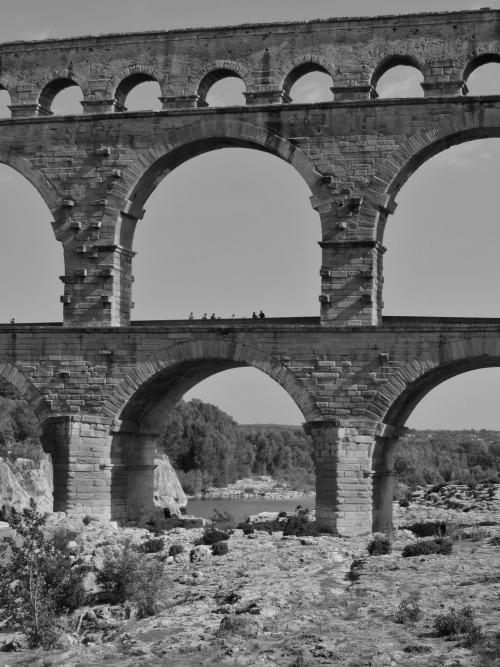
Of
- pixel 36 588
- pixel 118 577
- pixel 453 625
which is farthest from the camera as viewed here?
pixel 118 577

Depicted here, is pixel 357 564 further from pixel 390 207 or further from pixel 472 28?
pixel 472 28

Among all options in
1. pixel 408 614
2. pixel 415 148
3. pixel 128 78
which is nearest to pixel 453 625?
pixel 408 614

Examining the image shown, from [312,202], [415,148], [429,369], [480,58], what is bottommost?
[429,369]

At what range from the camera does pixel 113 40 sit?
35.5 meters

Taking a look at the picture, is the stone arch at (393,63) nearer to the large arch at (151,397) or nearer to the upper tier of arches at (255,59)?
the upper tier of arches at (255,59)

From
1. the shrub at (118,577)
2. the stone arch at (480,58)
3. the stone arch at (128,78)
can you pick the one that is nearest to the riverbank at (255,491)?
Answer: the stone arch at (128,78)

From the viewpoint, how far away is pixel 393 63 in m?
34.2

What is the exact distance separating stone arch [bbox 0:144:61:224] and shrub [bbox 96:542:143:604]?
12.4m

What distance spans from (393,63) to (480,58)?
7.60ft

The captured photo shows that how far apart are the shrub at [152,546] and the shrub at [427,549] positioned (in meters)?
6.03

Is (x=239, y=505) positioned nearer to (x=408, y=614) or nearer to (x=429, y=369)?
(x=429, y=369)

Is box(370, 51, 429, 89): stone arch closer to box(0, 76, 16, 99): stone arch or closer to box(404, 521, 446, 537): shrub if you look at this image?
box(0, 76, 16, 99): stone arch

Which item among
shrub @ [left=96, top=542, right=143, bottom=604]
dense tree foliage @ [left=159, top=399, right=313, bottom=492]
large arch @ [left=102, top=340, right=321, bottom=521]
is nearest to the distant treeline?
dense tree foliage @ [left=159, top=399, right=313, bottom=492]

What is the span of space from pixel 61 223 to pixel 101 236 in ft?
4.08
